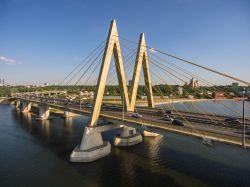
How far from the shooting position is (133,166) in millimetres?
29328

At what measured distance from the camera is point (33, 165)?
30.1 meters

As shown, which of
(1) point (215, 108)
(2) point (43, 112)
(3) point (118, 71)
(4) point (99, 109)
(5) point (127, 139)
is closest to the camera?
(4) point (99, 109)

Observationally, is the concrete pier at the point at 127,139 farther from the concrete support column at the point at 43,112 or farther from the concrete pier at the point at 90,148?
the concrete support column at the point at 43,112

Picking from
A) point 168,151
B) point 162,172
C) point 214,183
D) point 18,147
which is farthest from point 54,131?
point 214,183

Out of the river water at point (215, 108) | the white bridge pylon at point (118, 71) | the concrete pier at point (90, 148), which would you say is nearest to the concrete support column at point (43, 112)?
the white bridge pylon at point (118, 71)

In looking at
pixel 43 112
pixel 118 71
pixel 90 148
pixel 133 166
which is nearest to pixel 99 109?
pixel 90 148

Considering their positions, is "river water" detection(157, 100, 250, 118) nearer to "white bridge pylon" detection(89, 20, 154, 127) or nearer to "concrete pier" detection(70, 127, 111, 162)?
"white bridge pylon" detection(89, 20, 154, 127)

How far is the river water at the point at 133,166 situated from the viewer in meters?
24.9

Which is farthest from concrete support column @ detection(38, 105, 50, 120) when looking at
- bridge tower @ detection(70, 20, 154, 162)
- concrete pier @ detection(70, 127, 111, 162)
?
concrete pier @ detection(70, 127, 111, 162)

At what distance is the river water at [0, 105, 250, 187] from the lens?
24.9 metres

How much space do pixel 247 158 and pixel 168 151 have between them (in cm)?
1151

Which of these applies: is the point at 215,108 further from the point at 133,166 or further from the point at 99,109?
the point at 133,166

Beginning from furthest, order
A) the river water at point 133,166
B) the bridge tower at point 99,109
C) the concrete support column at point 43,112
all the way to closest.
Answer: the concrete support column at point 43,112
the bridge tower at point 99,109
the river water at point 133,166

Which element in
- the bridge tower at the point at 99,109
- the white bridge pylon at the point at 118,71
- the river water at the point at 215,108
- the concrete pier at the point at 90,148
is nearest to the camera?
the concrete pier at the point at 90,148
